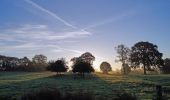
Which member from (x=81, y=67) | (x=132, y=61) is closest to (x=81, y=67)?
(x=81, y=67)

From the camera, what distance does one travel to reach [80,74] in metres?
111

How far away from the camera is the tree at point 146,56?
448 feet

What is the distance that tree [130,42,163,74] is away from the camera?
136 m

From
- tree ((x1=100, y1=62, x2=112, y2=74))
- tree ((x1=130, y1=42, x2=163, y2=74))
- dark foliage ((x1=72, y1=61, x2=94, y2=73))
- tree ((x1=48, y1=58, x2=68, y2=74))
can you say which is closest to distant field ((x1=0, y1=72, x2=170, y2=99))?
dark foliage ((x1=72, y1=61, x2=94, y2=73))

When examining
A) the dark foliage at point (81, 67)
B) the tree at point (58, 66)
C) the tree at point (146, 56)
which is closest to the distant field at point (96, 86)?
the dark foliage at point (81, 67)

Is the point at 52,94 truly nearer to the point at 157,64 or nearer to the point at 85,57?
the point at 157,64

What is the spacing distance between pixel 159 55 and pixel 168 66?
674 inches

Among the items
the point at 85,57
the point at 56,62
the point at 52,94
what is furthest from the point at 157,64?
the point at 52,94

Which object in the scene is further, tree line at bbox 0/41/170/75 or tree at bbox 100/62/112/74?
tree at bbox 100/62/112/74

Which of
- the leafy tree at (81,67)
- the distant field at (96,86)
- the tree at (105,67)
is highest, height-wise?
the tree at (105,67)

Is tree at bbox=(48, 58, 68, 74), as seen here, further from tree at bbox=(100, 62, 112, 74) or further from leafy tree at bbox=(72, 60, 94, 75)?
tree at bbox=(100, 62, 112, 74)

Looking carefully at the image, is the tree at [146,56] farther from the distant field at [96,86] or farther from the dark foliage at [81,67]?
the distant field at [96,86]

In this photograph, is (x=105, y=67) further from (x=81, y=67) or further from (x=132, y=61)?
(x=81, y=67)

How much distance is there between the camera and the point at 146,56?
447 feet
